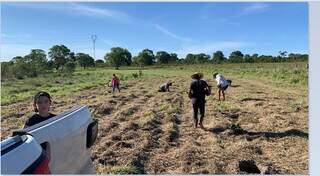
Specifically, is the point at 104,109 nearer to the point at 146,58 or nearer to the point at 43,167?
the point at 43,167

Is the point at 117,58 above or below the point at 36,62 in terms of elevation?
above

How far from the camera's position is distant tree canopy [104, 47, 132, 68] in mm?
47625

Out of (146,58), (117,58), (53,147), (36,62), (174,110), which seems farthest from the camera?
(146,58)

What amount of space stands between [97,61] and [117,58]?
2.28m

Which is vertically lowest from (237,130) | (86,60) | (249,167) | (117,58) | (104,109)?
(249,167)

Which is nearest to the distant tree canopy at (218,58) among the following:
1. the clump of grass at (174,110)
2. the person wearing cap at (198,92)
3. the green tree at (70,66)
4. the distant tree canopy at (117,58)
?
the distant tree canopy at (117,58)

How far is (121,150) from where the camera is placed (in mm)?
8422

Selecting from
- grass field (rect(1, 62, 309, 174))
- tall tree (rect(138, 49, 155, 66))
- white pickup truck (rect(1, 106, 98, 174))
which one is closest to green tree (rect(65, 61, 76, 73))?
tall tree (rect(138, 49, 155, 66))

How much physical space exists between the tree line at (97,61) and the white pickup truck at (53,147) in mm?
38491

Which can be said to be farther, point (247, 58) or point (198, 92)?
point (247, 58)

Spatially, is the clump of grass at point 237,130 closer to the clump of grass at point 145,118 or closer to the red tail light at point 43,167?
the clump of grass at point 145,118

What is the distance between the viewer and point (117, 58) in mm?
48312

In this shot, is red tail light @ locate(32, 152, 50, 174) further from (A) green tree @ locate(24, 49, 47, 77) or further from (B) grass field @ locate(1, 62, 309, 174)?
(A) green tree @ locate(24, 49, 47, 77)

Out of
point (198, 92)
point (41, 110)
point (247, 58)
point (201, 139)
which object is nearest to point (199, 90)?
point (198, 92)
